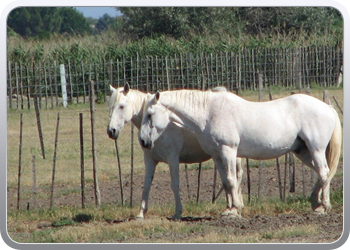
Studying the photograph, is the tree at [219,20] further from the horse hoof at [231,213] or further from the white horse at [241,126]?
the horse hoof at [231,213]

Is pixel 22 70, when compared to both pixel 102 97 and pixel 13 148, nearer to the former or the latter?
pixel 102 97

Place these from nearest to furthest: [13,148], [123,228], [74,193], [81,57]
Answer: [123,228], [74,193], [13,148], [81,57]

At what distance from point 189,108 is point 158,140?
0.65 m

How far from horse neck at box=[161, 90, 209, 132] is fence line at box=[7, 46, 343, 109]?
1041 centimetres

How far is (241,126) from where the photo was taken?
7.50m

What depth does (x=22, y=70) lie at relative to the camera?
19.2 metres

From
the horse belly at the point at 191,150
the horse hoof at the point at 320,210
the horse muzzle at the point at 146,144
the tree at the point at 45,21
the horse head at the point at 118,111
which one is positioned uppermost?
the tree at the point at 45,21

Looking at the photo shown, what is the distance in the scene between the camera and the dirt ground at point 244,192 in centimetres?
687

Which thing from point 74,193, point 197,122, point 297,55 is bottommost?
point 74,193

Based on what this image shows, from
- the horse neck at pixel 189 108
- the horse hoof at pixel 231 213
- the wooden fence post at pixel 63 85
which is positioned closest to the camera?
the horse hoof at pixel 231 213

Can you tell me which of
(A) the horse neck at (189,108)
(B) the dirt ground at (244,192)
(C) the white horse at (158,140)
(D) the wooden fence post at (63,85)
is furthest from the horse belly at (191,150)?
(D) the wooden fence post at (63,85)

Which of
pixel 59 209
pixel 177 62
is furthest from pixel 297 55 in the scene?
pixel 59 209

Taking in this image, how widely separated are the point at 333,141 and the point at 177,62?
12.1m

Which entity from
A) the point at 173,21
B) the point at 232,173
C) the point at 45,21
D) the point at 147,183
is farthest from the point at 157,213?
the point at 45,21
